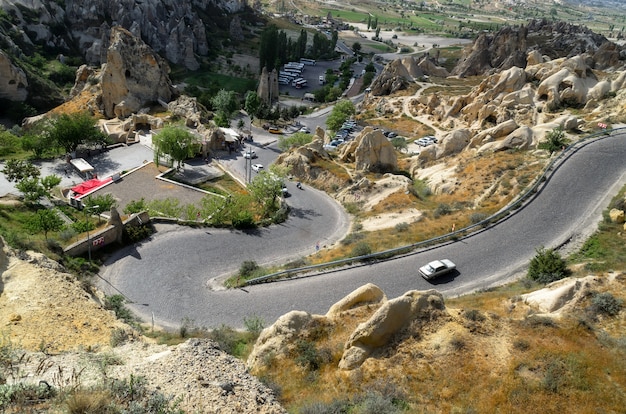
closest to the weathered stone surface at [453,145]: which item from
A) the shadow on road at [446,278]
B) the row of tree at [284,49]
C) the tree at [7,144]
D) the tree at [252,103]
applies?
the shadow on road at [446,278]

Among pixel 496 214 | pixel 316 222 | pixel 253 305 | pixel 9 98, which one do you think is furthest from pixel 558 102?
pixel 9 98

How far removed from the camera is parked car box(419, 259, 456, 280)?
88.2 ft

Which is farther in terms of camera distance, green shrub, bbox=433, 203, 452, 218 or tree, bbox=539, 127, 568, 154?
tree, bbox=539, 127, 568, 154

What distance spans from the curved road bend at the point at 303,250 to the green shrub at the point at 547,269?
1.95m

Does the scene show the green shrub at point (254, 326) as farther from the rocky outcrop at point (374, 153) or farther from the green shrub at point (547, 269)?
the rocky outcrop at point (374, 153)

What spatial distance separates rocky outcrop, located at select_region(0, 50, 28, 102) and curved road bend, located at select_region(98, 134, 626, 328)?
2333 inches

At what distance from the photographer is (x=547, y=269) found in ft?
79.6

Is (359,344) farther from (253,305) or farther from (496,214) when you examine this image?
(496,214)

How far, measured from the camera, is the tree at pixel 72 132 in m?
51.5

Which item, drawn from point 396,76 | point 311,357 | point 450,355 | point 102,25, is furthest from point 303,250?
point 102,25

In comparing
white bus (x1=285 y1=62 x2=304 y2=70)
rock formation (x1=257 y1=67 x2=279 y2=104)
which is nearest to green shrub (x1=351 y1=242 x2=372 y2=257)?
rock formation (x1=257 y1=67 x2=279 y2=104)

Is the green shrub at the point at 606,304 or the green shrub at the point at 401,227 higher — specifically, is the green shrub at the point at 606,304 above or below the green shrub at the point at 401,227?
above

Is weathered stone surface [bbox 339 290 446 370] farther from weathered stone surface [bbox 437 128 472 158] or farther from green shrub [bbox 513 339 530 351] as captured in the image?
weathered stone surface [bbox 437 128 472 158]

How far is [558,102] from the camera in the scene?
59.6 meters
